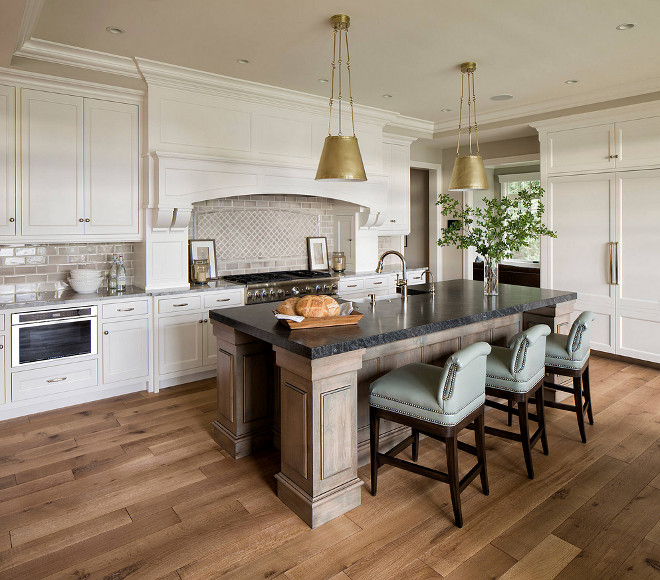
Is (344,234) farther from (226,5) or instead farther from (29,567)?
(29,567)

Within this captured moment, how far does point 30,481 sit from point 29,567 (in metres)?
0.86

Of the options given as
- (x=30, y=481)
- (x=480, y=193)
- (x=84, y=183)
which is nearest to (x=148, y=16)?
(x=84, y=183)

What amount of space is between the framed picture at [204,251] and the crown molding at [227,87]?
1.45 metres

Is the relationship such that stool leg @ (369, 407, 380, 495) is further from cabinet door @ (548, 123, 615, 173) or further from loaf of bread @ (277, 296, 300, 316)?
cabinet door @ (548, 123, 615, 173)

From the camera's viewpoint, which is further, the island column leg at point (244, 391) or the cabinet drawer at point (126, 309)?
the cabinet drawer at point (126, 309)

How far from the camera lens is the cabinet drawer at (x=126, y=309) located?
4121mm

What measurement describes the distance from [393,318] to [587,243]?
3695 millimetres

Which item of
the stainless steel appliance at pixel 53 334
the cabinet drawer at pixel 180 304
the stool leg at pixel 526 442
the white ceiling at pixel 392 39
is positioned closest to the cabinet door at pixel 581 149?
the white ceiling at pixel 392 39

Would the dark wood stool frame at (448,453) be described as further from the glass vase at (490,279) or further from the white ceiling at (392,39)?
the white ceiling at (392,39)

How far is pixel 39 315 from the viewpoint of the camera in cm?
380

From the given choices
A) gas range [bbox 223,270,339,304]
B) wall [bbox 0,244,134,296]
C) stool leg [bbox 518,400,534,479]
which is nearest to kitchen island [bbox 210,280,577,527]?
stool leg [bbox 518,400,534,479]

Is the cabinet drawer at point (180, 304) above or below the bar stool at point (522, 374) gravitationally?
above

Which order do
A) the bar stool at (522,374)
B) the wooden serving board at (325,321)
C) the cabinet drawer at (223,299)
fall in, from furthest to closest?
the cabinet drawer at (223,299) < the bar stool at (522,374) < the wooden serving board at (325,321)

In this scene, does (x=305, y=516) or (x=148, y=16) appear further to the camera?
(x=148, y=16)
